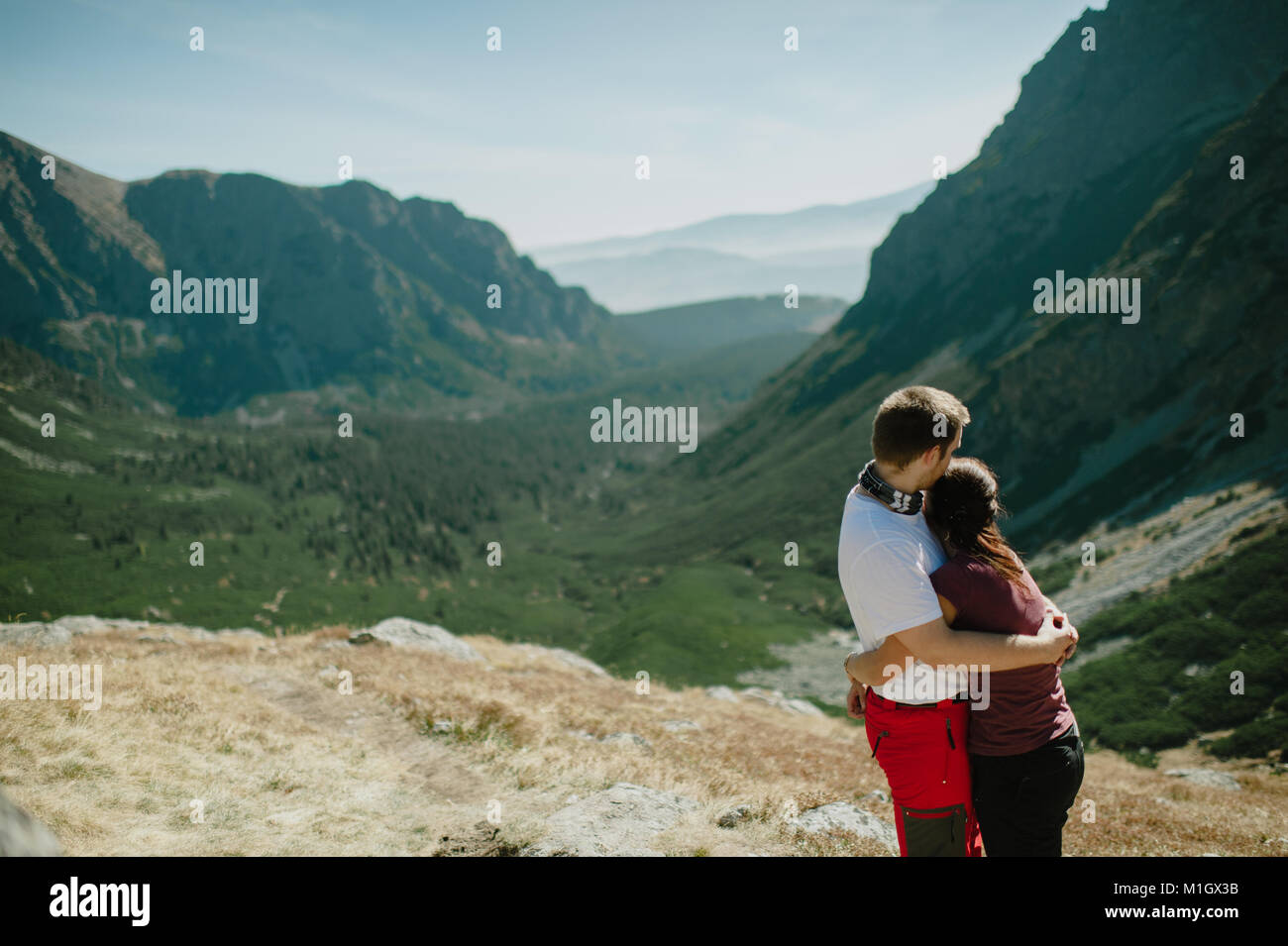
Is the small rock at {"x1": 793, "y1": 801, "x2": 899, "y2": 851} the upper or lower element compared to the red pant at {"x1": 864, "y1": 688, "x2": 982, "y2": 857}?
lower

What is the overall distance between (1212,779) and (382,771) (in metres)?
31.7

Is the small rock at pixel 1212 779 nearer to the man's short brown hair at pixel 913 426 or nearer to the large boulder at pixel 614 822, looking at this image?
the large boulder at pixel 614 822

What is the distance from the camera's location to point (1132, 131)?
156375 mm

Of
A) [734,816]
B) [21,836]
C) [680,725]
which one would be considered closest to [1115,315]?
[680,725]

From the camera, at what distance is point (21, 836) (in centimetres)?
545

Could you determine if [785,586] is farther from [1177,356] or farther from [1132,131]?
[1132,131]

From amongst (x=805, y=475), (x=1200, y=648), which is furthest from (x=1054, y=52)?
(x=1200, y=648)

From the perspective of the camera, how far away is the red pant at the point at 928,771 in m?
5.72

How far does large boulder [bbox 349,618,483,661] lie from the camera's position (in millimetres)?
28730

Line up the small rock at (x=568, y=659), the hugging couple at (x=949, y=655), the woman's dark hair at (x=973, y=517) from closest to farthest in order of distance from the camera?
the hugging couple at (x=949, y=655)
the woman's dark hair at (x=973, y=517)
the small rock at (x=568, y=659)

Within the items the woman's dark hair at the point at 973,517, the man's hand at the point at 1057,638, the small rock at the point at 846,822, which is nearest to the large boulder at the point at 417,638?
the small rock at the point at 846,822

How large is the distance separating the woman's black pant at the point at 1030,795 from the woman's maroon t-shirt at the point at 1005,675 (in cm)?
10

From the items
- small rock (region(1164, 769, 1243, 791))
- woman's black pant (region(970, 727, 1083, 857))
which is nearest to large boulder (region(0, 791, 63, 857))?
woman's black pant (region(970, 727, 1083, 857))

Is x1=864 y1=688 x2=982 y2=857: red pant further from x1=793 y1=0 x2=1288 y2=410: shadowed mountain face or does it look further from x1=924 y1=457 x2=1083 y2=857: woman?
x1=793 y1=0 x2=1288 y2=410: shadowed mountain face
